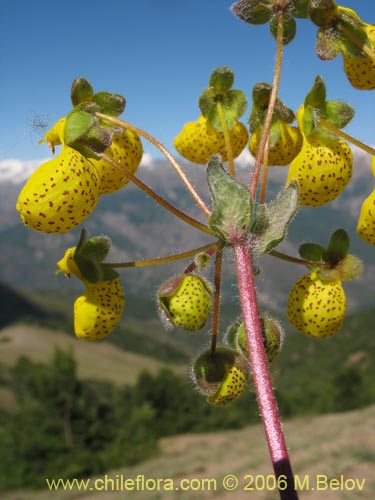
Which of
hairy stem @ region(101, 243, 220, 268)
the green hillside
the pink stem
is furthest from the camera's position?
the green hillside

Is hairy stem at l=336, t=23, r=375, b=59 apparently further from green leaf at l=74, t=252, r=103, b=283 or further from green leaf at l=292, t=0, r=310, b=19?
green leaf at l=74, t=252, r=103, b=283

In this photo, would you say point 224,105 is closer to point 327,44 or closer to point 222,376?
point 327,44

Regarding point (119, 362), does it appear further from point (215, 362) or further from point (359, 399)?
point (215, 362)

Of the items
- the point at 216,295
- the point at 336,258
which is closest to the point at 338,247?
the point at 336,258

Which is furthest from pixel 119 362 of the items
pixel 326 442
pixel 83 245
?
pixel 83 245

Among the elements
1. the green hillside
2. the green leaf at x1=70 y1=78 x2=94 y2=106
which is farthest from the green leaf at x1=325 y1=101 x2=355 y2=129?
the green hillside
